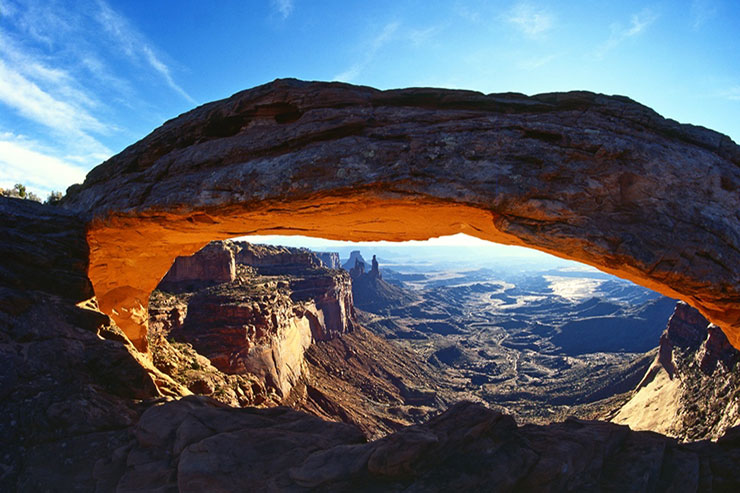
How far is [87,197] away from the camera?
43.0 ft

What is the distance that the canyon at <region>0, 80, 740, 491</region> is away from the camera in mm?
7281

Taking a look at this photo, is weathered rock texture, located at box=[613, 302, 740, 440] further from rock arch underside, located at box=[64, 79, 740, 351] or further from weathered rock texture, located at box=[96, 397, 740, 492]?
rock arch underside, located at box=[64, 79, 740, 351]

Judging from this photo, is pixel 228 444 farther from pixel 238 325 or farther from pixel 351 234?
pixel 238 325

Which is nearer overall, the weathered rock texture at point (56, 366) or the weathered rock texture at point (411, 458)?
the weathered rock texture at point (411, 458)

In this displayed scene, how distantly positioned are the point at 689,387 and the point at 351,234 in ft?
94.7

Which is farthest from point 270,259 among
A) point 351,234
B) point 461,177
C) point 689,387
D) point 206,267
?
point 461,177

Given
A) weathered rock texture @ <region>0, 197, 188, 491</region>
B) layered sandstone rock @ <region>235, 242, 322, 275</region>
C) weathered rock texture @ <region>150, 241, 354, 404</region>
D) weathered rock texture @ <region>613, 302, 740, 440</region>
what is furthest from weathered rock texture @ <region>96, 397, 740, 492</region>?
layered sandstone rock @ <region>235, 242, 322, 275</region>

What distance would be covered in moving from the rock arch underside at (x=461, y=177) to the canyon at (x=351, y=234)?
5 cm

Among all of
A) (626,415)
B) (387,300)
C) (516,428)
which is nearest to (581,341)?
(387,300)

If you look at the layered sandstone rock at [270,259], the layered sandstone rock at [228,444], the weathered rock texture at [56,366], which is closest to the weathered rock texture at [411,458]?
the layered sandstone rock at [228,444]

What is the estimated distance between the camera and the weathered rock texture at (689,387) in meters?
17.3

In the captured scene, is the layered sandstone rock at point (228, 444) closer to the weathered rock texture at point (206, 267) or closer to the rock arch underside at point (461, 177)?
the rock arch underside at point (461, 177)

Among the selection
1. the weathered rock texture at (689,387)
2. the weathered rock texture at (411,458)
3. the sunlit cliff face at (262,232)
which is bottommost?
the weathered rock texture at (689,387)

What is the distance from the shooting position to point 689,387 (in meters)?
25.8
